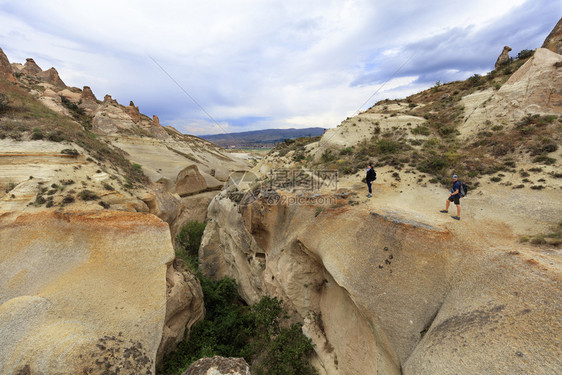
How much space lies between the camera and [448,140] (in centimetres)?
1384

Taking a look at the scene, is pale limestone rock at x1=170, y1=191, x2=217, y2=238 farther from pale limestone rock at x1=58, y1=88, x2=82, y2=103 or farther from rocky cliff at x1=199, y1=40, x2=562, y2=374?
pale limestone rock at x1=58, y1=88, x2=82, y2=103

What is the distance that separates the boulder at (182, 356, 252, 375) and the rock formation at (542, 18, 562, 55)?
2530cm

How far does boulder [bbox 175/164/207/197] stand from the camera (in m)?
26.6

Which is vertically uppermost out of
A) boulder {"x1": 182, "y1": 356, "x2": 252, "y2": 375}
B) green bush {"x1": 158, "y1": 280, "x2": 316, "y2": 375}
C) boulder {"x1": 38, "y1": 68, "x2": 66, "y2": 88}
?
boulder {"x1": 38, "y1": 68, "x2": 66, "y2": 88}

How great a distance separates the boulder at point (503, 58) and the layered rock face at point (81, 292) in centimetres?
2691

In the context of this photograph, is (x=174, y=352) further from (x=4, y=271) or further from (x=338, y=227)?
(x=338, y=227)

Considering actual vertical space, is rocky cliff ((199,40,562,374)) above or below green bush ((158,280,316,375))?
above

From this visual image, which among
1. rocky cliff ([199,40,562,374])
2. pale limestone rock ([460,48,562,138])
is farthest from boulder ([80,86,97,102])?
pale limestone rock ([460,48,562,138])

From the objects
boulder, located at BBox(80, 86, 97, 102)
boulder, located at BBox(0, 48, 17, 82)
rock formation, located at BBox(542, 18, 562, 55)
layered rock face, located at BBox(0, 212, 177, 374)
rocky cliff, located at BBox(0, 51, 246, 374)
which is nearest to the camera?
layered rock face, located at BBox(0, 212, 177, 374)

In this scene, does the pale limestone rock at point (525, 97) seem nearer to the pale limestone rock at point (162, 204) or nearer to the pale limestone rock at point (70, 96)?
the pale limestone rock at point (162, 204)

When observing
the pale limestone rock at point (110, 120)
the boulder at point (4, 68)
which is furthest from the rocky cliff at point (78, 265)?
the pale limestone rock at point (110, 120)

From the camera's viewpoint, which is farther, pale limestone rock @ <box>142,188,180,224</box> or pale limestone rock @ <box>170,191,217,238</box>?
pale limestone rock @ <box>170,191,217,238</box>

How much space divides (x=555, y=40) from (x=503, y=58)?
2.74m

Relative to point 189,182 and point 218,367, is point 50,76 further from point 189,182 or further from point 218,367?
point 218,367
